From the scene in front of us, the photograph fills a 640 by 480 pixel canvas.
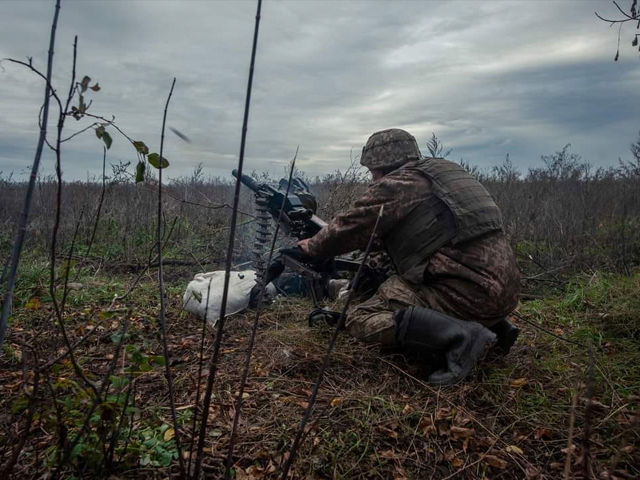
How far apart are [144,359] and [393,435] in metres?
1.37

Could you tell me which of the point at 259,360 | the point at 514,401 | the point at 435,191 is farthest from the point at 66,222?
the point at 514,401

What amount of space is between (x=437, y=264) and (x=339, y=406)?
1.21m

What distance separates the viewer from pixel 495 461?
216cm

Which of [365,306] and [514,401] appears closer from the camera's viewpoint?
[514,401]

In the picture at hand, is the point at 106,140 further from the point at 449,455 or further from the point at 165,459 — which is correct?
the point at 449,455

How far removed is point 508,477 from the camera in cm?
209

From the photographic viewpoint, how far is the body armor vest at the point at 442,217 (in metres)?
3.02

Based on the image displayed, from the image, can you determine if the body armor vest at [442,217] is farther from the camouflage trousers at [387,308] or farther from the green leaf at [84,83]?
the green leaf at [84,83]

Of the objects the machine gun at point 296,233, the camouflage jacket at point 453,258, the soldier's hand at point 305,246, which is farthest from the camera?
the machine gun at point 296,233

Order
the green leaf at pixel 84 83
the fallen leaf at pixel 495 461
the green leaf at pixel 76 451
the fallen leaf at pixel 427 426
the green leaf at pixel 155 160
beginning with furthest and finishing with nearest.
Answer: the fallen leaf at pixel 427 426 < the fallen leaf at pixel 495 461 < the green leaf at pixel 76 451 < the green leaf at pixel 155 160 < the green leaf at pixel 84 83

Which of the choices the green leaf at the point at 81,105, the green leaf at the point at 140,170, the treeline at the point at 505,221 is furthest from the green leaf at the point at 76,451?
the treeline at the point at 505,221

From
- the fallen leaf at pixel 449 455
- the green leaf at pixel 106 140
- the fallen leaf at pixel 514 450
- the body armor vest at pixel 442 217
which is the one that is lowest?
the fallen leaf at pixel 449 455

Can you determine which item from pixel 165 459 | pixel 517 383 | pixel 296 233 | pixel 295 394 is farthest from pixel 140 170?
pixel 296 233

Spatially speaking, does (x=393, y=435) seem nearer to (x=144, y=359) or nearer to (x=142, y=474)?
(x=142, y=474)
